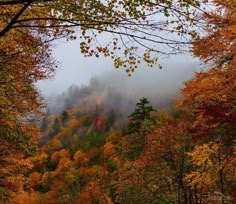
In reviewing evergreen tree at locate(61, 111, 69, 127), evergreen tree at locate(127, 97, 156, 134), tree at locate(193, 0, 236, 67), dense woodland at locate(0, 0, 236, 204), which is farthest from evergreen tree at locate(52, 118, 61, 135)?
tree at locate(193, 0, 236, 67)

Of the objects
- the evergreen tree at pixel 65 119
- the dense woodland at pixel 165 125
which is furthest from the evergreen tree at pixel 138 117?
the evergreen tree at pixel 65 119

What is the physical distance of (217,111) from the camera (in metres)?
12.3

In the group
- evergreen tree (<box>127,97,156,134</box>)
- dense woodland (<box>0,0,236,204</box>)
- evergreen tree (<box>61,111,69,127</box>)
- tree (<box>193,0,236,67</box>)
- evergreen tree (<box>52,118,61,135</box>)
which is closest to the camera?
dense woodland (<box>0,0,236,204</box>)

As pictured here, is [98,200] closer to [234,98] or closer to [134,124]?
[134,124]

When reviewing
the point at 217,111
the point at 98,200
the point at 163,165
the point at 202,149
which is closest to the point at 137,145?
the point at 98,200

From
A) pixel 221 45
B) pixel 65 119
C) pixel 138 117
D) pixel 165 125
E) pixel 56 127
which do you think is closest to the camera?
pixel 221 45

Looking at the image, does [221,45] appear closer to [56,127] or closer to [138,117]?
[138,117]

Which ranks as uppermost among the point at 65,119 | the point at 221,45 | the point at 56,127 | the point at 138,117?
the point at 65,119

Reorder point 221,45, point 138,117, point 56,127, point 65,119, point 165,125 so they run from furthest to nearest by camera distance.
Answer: point 65,119 < point 56,127 < point 138,117 < point 165,125 < point 221,45

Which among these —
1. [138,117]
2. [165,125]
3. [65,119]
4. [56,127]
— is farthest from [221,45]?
[65,119]

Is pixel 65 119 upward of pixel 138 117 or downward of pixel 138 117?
upward

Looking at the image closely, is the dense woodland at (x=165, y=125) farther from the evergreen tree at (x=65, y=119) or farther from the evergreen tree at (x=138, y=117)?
the evergreen tree at (x=65, y=119)

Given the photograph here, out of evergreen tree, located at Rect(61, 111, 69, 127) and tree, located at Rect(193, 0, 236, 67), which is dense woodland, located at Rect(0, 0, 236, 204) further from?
evergreen tree, located at Rect(61, 111, 69, 127)

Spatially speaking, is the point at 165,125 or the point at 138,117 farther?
the point at 138,117
